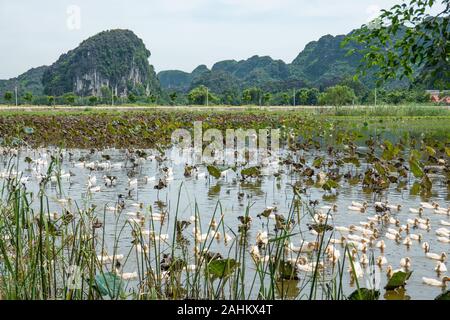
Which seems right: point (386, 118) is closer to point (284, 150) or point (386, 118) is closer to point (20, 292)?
point (284, 150)

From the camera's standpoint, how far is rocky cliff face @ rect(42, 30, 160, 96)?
2783 inches

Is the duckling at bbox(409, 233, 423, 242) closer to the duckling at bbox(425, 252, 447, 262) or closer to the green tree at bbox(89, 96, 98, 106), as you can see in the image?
the duckling at bbox(425, 252, 447, 262)

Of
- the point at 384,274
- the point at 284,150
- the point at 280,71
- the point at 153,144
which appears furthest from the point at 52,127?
the point at 280,71

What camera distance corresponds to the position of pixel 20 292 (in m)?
2.47

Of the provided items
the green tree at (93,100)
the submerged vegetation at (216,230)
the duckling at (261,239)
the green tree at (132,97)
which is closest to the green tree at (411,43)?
the submerged vegetation at (216,230)

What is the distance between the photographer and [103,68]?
7256 centimetres

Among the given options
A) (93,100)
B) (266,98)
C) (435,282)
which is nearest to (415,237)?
(435,282)

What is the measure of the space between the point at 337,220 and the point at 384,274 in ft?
5.35

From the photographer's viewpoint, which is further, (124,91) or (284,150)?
(124,91)
